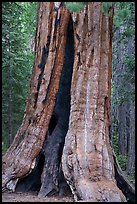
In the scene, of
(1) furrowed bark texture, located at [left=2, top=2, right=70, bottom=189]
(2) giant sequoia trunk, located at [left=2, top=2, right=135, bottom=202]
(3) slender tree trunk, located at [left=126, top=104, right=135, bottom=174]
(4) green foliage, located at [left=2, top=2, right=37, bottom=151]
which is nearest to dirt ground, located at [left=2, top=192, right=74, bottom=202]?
(2) giant sequoia trunk, located at [left=2, top=2, right=135, bottom=202]

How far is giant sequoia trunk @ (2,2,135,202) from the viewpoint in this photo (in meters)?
7.05

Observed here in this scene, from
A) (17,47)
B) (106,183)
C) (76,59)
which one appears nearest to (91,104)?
(76,59)

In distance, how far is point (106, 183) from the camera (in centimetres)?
649

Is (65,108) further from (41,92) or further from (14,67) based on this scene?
(14,67)

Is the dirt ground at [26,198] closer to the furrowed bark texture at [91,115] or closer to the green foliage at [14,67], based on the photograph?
the furrowed bark texture at [91,115]

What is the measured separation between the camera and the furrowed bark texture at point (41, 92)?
24.3 ft

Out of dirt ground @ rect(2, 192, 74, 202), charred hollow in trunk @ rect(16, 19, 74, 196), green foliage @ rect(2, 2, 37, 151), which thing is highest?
green foliage @ rect(2, 2, 37, 151)

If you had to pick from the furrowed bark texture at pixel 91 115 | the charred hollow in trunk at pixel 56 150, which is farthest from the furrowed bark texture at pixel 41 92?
the furrowed bark texture at pixel 91 115

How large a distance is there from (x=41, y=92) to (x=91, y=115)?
127cm

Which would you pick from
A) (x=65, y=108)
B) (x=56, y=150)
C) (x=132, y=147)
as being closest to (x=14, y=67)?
(x=132, y=147)

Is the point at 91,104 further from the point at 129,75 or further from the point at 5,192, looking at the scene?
the point at 129,75

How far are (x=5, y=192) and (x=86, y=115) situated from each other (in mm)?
2247

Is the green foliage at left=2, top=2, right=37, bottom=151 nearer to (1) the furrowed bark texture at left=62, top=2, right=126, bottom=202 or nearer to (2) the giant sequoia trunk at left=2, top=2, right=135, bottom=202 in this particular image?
(2) the giant sequoia trunk at left=2, top=2, right=135, bottom=202

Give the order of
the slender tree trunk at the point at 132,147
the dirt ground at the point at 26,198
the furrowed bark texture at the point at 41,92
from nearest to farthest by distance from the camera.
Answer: the dirt ground at the point at 26,198, the furrowed bark texture at the point at 41,92, the slender tree trunk at the point at 132,147
